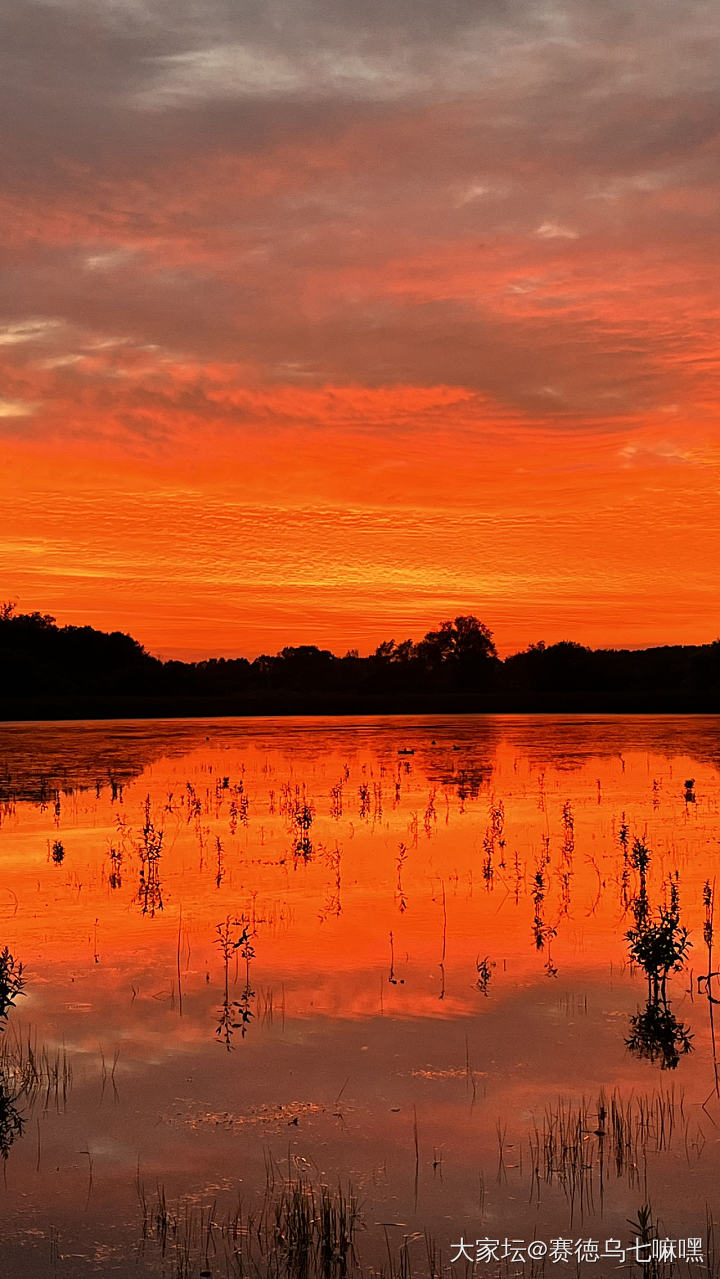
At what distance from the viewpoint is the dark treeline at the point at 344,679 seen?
12050cm

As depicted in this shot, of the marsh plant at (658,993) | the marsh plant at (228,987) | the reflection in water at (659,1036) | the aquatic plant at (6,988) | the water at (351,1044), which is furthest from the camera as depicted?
the marsh plant at (228,987)

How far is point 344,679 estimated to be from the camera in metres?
161

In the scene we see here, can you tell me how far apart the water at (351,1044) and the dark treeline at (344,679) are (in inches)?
3122

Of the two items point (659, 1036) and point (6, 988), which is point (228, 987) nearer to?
point (6, 988)

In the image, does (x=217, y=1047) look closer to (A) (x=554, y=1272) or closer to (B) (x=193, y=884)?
(A) (x=554, y=1272)

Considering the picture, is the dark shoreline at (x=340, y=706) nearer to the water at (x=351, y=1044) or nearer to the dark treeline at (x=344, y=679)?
the dark treeline at (x=344, y=679)

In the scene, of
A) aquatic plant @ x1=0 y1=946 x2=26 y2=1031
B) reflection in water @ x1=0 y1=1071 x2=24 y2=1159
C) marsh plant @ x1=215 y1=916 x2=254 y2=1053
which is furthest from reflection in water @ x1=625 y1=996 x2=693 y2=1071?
aquatic plant @ x1=0 y1=946 x2=26 y2=1031

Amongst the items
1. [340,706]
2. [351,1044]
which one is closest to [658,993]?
[351,1044]

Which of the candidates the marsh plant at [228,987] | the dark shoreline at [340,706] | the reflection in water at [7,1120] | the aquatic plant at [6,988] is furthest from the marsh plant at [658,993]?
the dark shoreline at [340,706]

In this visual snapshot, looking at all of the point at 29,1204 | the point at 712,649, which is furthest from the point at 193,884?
the point at 712,649

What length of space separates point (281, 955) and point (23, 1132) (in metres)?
5.77

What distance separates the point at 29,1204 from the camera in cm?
832

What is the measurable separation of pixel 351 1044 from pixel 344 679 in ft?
490

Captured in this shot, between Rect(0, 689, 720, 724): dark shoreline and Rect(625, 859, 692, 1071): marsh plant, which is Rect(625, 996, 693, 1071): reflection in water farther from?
Rect(0, 689, 720, 724): dark shoreline
